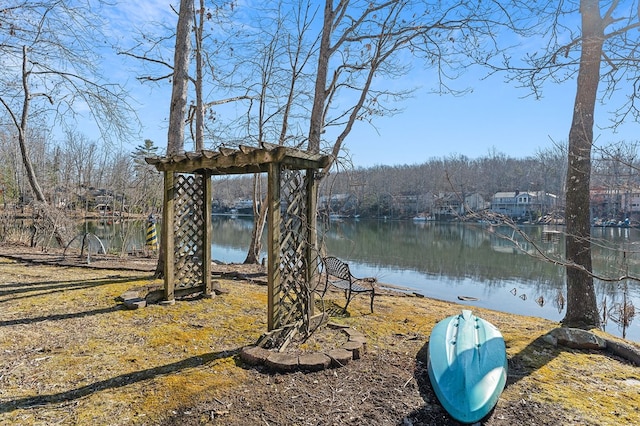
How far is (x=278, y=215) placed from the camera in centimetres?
315

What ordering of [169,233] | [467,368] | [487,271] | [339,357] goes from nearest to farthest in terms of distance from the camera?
[467,368] < [339,357] < [169,233] < [487,271]

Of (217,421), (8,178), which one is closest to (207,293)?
(217,421)

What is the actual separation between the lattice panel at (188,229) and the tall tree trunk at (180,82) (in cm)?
100

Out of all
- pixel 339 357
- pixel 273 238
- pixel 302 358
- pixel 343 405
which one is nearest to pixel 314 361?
pixel 302 358

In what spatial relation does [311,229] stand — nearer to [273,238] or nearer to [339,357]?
[273,238]

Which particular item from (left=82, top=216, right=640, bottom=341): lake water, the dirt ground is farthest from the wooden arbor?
(left=82, top=216, right=640, bottom=341): lake water

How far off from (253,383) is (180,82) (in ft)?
14.9

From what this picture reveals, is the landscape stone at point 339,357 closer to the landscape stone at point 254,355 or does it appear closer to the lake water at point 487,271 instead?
the landscape stone at point 254,355

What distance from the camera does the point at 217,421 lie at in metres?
2.09

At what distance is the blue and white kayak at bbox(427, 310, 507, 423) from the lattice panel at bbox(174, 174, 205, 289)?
3.01 meters

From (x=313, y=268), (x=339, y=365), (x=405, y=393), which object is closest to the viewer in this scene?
(x=405, y=393)

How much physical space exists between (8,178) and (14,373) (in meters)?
21.7

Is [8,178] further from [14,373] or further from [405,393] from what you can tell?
[405,393]

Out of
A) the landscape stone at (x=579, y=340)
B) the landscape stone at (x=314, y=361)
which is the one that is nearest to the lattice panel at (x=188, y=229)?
the landscape stone at (x=314, y=361)
